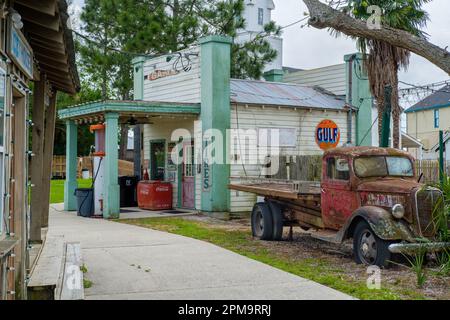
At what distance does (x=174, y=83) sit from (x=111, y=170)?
4.21 metres

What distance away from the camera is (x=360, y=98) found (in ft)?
68.9

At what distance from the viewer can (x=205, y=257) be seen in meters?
10.1

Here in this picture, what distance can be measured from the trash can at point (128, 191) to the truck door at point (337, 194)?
11.4 meters

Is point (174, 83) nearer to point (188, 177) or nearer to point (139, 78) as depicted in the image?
point (139, 78)

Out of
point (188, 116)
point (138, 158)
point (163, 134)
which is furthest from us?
point (138, 158)

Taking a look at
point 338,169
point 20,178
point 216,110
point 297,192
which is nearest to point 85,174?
point 216,110

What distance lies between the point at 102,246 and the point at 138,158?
1262cm

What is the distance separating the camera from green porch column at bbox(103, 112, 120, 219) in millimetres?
17078

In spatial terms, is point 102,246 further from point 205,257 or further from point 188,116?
point 188,116

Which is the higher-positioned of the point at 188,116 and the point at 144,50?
the point at 144,50

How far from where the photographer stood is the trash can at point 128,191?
69.3 ft

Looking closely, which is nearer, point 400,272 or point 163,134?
point 400,272
